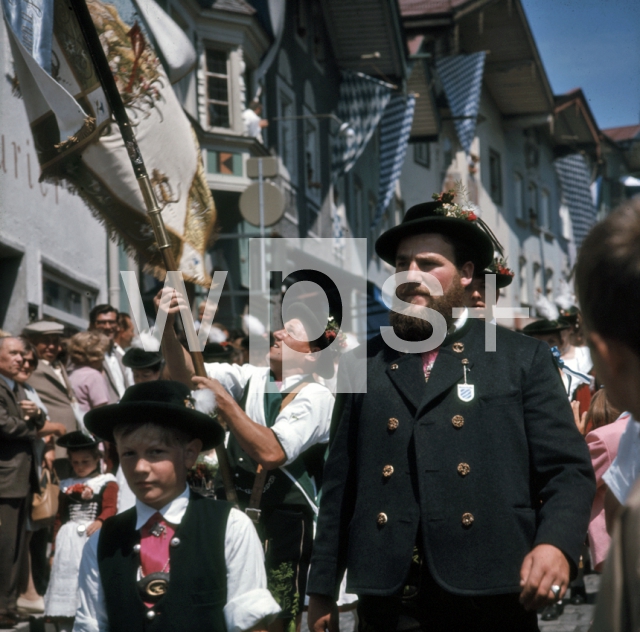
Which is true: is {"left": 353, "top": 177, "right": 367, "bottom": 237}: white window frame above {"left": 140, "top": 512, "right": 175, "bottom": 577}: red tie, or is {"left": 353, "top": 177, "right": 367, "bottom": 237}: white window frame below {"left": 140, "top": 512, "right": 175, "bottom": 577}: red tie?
above

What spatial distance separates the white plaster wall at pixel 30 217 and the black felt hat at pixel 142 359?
12.7 feet

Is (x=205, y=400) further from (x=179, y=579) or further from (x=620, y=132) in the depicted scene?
(x=620, y=132)

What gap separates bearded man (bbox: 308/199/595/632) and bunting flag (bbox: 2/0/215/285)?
167cm

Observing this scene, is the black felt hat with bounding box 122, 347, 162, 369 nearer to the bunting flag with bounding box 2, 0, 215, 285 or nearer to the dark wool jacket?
the bunting flag with bounding box 2, 0, 215, 285

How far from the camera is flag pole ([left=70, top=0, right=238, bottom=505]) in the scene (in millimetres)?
4980

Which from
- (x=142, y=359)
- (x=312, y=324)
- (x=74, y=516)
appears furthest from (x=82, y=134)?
(x=74, y=516)

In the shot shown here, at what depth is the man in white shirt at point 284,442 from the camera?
199 inches

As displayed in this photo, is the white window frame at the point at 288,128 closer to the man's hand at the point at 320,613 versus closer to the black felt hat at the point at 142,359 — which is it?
the black felt hat at the point at 142,359

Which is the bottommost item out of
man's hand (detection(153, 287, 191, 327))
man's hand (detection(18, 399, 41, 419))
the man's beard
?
the man's beard

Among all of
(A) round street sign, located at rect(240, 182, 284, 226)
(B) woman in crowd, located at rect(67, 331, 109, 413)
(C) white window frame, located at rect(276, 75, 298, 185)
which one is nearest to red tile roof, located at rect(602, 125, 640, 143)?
(C) white window frame, located at rect(276, 75, 298, 185)

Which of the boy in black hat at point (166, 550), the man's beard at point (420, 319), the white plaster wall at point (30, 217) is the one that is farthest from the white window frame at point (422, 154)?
the boy in black hat at point (166, 550)

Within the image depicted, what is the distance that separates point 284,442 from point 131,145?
1463 mm

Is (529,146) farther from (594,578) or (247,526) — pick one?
(247,526)

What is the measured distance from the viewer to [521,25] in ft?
97.9
